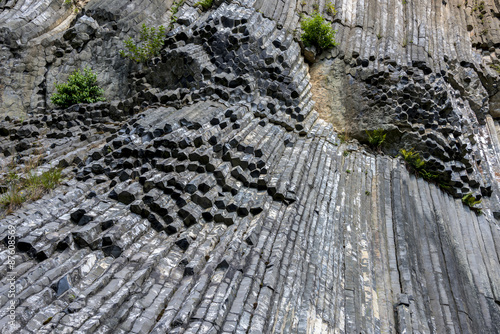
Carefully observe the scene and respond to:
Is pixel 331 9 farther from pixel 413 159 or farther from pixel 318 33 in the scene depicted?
pixel 413 159

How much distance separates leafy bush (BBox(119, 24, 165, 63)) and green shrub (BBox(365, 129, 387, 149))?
18.9ft

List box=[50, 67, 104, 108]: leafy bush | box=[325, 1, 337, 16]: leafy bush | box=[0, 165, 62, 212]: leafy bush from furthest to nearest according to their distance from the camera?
box=[325, 1, 337, 16]: leafy bush, box=[50, 67, 104, 108]: leafy bush, box=[0, 165, 62, 212]: leafy bush

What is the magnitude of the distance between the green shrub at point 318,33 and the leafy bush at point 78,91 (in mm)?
5697

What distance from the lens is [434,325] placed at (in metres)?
5.27

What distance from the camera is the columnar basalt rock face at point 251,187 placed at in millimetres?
4137

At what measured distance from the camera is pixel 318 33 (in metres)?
10.3

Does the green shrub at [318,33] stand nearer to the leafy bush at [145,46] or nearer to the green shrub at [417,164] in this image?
the green shrub at [417,164]

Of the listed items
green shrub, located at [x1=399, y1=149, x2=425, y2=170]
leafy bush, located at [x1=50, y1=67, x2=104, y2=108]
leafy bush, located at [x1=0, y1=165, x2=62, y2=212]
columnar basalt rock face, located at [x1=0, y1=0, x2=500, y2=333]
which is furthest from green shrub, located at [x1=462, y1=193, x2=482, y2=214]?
leafy bush, located at [x1=50, y1=67, x2=104, y2=108]

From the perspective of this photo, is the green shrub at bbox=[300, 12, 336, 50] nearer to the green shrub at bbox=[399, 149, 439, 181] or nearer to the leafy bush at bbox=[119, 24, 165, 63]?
the green shrub at bbox=[399, 149, 439, 181]

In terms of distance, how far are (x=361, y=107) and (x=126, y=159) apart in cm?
615

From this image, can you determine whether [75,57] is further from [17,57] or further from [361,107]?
[361,107]

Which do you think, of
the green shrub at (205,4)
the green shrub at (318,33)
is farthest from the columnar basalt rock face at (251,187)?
the green shrub at (318,33)

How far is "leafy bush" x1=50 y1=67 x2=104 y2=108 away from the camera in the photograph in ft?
29.6

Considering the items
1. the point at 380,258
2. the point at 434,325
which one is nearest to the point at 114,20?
the point at 380,258
